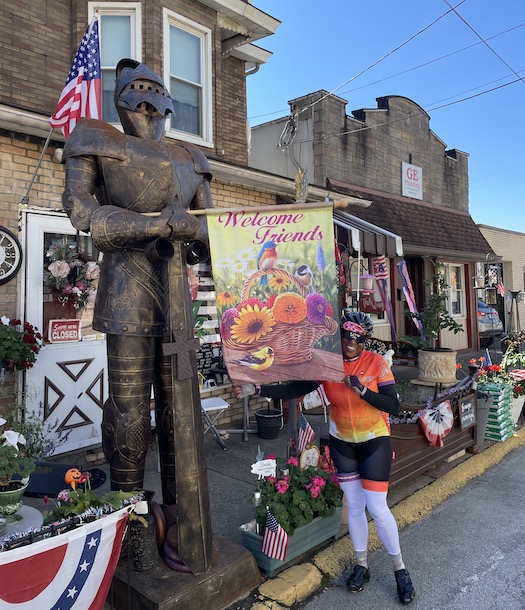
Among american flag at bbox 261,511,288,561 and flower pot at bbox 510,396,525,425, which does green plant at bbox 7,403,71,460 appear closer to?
american flag at bbox 261,511,288,561

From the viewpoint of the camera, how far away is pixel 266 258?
109 inches

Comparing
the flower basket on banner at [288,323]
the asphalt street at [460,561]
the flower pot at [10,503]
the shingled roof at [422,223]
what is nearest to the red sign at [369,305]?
the shingled roof at [422,223]

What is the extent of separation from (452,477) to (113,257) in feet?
13.5

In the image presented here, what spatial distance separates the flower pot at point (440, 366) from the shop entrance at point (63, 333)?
5646mm

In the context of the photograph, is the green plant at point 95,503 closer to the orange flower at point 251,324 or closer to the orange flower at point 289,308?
the orange flower at point 251,324

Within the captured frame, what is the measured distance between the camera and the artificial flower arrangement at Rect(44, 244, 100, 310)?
497cm

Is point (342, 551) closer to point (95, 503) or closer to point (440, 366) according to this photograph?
point (95, 503)

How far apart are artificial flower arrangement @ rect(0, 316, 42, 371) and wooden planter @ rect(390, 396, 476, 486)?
337 cm

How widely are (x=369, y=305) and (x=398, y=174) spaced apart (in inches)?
186

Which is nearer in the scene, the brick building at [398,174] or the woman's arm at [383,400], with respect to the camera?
the woman's arm at [383,400]

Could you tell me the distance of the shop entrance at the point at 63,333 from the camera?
4.85 metres

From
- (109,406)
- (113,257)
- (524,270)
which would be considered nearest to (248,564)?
(109,406)

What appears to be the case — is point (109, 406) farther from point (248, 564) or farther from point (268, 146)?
point (268, 146)

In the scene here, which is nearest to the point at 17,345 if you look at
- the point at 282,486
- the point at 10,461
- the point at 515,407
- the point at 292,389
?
the point at 10,461
